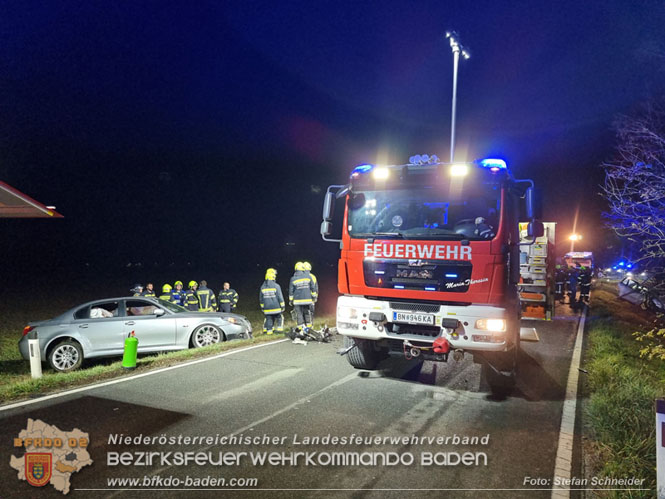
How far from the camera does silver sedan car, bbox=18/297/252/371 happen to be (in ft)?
24.9

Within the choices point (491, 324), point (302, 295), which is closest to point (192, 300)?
point (302, 295)

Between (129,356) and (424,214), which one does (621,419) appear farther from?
(129,356)

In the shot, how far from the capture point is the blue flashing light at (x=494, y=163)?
5582 mm

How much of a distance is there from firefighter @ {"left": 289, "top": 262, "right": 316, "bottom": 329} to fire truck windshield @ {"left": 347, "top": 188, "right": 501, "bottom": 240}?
3.79 m

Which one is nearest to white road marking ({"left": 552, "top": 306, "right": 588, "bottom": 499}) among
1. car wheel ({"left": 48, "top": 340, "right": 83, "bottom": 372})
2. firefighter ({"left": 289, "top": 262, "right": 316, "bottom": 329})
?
firefighter ({"left": 289, "top": 262, "right": 316, "bottom": 329})

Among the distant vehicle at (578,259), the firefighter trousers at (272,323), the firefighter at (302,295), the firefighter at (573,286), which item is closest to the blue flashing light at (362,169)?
the firefighter at (302,295)

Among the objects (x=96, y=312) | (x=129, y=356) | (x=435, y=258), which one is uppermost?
(x=435, y=258)

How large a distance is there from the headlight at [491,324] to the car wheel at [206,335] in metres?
5.70

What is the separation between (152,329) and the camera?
8.27 metres

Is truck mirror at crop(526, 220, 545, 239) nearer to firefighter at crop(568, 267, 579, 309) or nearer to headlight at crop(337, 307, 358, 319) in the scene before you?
headlight at crop(337, 307, 358, 319)

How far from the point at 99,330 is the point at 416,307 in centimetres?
609

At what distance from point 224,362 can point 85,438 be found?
10.4ft

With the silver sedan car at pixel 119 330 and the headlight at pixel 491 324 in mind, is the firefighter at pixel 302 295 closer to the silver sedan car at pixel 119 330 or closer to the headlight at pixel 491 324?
the silver sedan car at pixel 119 330

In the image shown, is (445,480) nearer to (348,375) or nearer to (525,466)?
(525,466)
